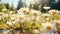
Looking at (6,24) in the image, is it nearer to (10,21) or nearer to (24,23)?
(10,21)

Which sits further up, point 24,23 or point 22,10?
point 22,10

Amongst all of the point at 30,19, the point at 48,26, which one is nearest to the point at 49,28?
the point at 48,26

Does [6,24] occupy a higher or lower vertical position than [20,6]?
lower

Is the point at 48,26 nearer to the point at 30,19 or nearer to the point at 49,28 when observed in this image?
the point at 49,28

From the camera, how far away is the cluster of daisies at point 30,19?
1375 mm

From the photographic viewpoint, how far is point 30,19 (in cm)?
139

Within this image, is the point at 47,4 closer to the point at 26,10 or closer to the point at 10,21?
the point at 26,10

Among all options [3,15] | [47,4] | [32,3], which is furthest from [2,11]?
[47,4]

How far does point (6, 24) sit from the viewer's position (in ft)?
4.66

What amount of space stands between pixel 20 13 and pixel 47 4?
0.78 ft

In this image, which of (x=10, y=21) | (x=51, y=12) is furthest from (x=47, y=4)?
(x=10, y=21)

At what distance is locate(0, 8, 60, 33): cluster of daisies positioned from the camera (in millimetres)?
1375

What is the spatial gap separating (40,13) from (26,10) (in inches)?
4.6

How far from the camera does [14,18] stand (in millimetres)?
1408
